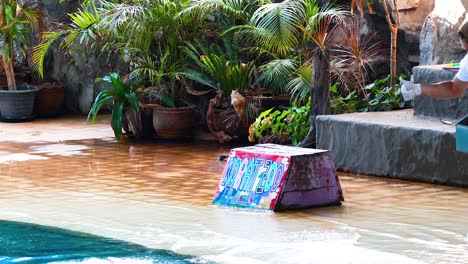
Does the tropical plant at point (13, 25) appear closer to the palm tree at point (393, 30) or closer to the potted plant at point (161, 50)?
the potted plant at point (161, 50)

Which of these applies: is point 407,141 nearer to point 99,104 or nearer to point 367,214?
point 367,214

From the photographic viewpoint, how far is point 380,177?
8.45 m

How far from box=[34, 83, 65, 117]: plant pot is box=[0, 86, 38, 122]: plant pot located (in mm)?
373

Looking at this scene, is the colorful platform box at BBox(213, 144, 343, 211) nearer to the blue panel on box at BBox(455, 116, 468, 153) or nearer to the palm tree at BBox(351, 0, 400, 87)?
the blue panel on box at BBox(455, 116, 468, 153)

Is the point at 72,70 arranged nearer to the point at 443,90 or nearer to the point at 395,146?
the point at 395,146

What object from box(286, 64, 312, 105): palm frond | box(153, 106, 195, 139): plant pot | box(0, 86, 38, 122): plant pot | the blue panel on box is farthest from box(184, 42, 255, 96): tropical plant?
the blue panel on box

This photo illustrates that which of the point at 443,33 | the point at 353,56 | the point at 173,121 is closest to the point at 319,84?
the point at 353,56

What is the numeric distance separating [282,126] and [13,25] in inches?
188

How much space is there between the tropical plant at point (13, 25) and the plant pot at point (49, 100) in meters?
0.47

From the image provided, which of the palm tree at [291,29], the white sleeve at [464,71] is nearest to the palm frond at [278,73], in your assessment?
the palm tree at [291,29]

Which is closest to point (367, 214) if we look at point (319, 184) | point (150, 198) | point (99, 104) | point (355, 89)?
point (319, 184)

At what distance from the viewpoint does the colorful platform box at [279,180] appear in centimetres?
677

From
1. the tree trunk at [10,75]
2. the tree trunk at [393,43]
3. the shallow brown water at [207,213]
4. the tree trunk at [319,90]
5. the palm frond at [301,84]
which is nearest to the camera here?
the shallow brown water at [207,213]

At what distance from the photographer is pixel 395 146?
8.35 metres
